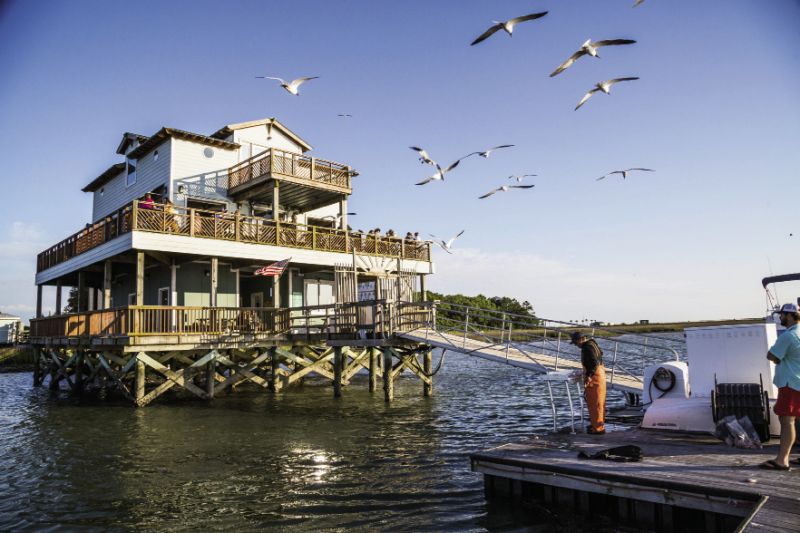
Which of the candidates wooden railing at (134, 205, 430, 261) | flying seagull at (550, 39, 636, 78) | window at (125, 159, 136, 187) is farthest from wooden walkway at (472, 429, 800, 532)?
window at (125, 159, 136, 187)

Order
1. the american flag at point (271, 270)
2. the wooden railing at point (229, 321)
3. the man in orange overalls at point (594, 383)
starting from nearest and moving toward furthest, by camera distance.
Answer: the man in orange overalls at point (594, 383), the wooden railing at point (229, 321), the american flag at point (271, 270)

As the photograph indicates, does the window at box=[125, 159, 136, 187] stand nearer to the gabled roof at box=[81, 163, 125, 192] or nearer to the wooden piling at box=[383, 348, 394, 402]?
the gabled roof at box=[81, 163, 125, 192]

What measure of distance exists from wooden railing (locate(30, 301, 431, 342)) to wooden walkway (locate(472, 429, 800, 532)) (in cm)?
1051

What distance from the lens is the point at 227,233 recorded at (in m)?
21.7

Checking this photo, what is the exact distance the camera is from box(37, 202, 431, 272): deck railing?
2025cm

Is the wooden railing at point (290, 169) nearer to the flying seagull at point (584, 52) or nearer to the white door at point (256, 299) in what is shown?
the white door at point (256, 299)

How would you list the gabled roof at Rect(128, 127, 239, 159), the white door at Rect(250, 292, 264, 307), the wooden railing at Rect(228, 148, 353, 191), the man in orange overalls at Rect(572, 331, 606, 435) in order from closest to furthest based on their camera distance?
the man in orange overalls at Rect(572, 331, 606, 435) → the wooden railing at Rect(228, 148, 353, 191) → the gabled roof at Rect(128, 127, 239, 159) → the white door at Rect(250, 292, 264, 307)

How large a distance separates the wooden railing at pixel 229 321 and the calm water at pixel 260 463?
2.66 m

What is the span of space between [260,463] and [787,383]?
31.4 feet

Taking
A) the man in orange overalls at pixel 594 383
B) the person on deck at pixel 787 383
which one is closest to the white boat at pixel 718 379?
the man in orange overalls at pixel 594 383

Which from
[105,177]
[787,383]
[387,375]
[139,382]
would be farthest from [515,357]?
[105,177]

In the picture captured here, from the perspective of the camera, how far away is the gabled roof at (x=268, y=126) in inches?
1079

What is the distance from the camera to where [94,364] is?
2391 centimetres

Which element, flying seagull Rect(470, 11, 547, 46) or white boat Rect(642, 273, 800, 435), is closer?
white boat Rect(642, 273, 800, 435)
